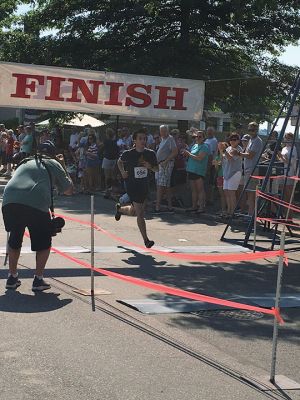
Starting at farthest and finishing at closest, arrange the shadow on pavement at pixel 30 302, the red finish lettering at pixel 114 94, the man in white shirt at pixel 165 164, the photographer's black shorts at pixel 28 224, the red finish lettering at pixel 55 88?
the man in white shirt at pixel 165 164, the red finish lettering at pixel 114 94, the red finish lettering at pixel 55 88, the photographer's black shorts at pixel 28 224, the shadow on pavement at pixel 30 302

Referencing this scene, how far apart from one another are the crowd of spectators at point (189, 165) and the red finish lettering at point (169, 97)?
701 mm

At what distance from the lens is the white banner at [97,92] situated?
49.1 feet

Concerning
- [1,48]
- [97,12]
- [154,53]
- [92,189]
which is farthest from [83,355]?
[1,48]

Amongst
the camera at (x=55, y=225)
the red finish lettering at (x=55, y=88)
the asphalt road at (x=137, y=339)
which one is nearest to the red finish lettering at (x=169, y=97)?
the red finish lettering at (x=55, y=88)

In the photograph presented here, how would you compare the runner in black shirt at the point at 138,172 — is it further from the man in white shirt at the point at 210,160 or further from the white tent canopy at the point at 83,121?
the white tent canopy at the point at 83,121

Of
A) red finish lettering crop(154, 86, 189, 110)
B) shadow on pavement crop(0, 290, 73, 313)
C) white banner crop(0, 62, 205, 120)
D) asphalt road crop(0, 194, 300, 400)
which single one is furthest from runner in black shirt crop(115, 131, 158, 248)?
red finish lettering crop(154, 86, 189, 110)

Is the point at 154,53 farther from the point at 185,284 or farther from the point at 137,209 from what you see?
the point at 185,284

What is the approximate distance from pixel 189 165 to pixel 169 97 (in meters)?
1.94

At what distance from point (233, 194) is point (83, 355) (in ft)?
30.5

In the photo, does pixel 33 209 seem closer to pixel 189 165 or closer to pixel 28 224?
pixel 28 224

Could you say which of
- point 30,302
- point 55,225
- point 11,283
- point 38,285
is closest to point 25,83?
point 55,225

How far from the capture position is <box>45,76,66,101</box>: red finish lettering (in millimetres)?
15266

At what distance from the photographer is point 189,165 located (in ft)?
51.2

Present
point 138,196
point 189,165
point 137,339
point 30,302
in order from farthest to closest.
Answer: point 189,165
point 138,196
point 30,302
point 137,339
